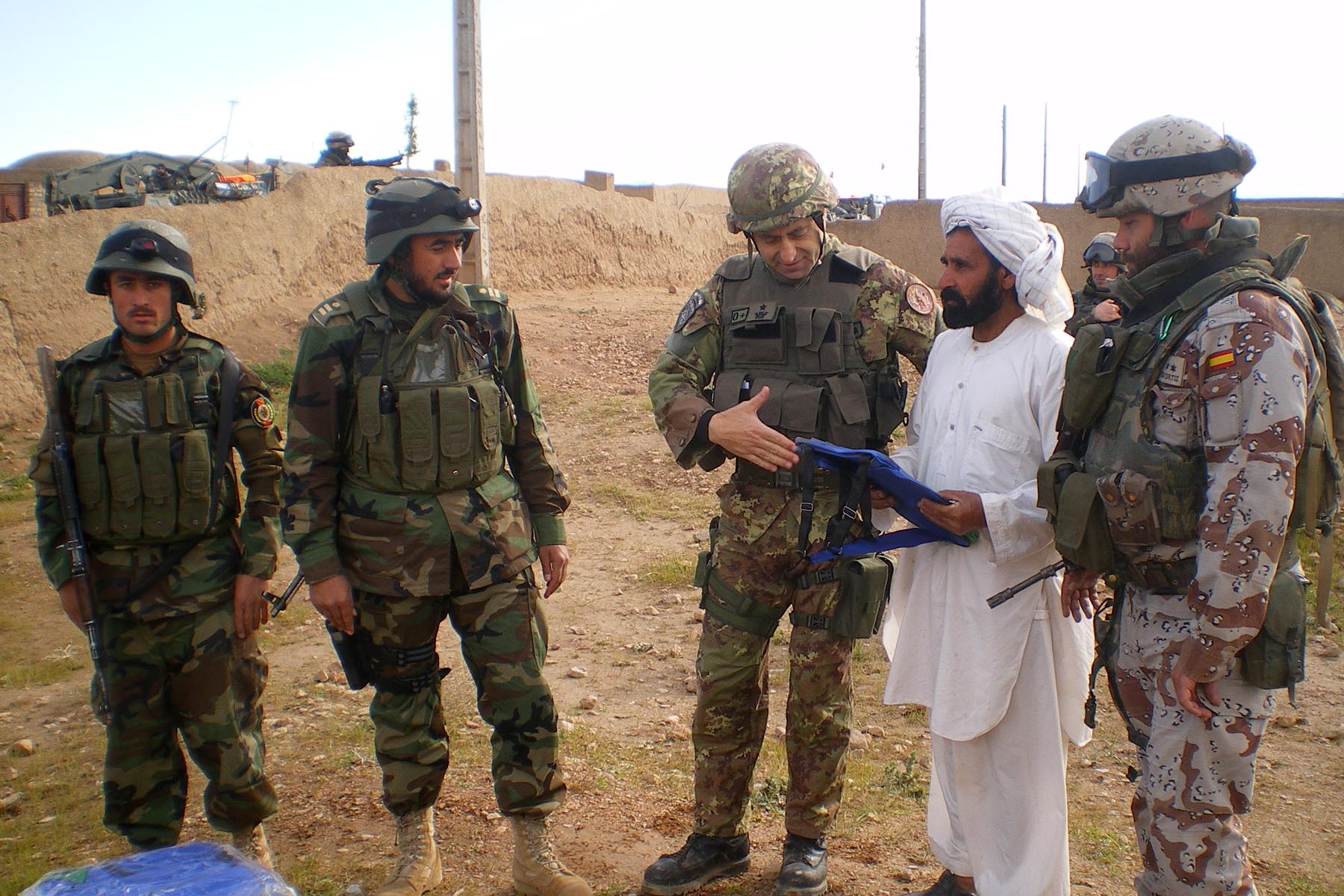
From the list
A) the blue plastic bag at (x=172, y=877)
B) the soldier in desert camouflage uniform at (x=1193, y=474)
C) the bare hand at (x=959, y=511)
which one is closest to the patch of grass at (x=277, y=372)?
the blue plastic bag at (x=172, y=877)

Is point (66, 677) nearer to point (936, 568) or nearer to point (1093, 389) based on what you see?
point (936, 568)

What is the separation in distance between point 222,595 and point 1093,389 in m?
2.57

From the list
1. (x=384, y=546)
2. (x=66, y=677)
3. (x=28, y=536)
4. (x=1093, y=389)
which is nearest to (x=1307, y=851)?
(x=1093, y=389)

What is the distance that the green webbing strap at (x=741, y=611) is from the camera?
3.24 meters

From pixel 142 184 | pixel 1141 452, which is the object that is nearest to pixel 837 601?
pixel 1141 452

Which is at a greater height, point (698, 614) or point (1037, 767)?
point (1037, 767)

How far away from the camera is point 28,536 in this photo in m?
7.83

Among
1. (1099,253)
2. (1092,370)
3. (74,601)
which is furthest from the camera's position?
(1099,253)

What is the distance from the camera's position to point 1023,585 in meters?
2.72

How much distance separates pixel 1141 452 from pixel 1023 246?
0.65 meters

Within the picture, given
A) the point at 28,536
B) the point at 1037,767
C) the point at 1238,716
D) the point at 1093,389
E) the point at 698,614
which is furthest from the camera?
the point at 28,536

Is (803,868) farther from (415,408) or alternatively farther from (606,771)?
(415,408)

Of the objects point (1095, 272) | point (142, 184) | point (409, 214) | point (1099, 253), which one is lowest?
point (409, 214)

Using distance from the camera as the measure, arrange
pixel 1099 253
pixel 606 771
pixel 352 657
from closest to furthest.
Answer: pixel 352 657 < pixel 606 771 < pixel 1099 253
